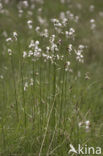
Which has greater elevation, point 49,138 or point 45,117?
point 45,117

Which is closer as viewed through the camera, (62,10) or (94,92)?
(94,92)

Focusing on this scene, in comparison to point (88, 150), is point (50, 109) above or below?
above

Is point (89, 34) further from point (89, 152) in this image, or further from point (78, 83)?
point (89, 152)

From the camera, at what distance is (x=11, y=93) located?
14.3 ft

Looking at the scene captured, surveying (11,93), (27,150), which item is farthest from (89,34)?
(27,150)

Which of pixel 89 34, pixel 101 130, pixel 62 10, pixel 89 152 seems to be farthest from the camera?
pixel 62 10

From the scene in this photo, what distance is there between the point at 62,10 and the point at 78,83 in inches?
148

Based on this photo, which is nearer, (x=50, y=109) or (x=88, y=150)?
(x=88, y=150)

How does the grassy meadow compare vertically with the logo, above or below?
above

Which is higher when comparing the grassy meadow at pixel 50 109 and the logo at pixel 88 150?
the grassy meadow at pixel 50 109

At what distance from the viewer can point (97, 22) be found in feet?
28.0

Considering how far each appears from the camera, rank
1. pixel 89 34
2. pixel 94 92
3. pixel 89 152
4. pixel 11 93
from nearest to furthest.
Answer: pixel 89 152, pixel 11 93, pixel 94 92, pixel 89 34

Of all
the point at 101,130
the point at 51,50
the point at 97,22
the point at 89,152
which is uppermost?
the point at 97,22

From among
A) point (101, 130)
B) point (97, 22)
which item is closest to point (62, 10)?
point (97, 22)
